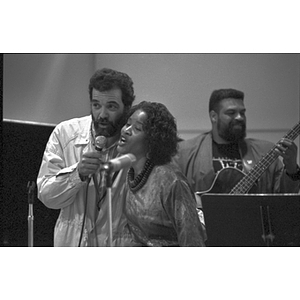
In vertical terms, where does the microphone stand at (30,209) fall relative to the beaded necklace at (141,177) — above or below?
below

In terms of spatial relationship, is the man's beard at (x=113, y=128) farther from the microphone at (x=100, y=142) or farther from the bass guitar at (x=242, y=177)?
the bass guitar at (x=242, y=177)

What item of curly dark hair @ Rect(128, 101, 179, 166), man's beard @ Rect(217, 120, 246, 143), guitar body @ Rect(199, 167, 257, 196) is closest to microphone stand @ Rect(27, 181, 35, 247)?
curly dark hair @ Rect(128, 101, 179, 166)

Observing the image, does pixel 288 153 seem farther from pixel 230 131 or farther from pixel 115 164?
pixel 115 164

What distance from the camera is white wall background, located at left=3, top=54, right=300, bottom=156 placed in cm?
315

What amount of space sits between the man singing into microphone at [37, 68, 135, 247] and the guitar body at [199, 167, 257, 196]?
0.48 metres

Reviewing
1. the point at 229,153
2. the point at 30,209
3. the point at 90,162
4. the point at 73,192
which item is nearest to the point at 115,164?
the point at 90,162

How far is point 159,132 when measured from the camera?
3.12 meters

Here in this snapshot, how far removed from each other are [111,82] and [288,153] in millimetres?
1005

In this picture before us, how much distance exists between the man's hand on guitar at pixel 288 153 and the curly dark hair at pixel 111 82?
828 mm

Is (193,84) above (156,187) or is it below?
above

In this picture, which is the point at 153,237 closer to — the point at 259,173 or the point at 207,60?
the point at 259,173

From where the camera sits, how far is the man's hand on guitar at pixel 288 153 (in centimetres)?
315

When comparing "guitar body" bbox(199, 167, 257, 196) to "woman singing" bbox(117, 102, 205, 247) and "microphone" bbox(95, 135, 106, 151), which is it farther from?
"microphone" bbox(95, 135, 106, 151)

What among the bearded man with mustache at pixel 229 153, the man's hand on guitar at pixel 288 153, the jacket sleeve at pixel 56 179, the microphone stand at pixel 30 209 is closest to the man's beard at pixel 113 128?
the jacket sleeve at pixel 56 179
